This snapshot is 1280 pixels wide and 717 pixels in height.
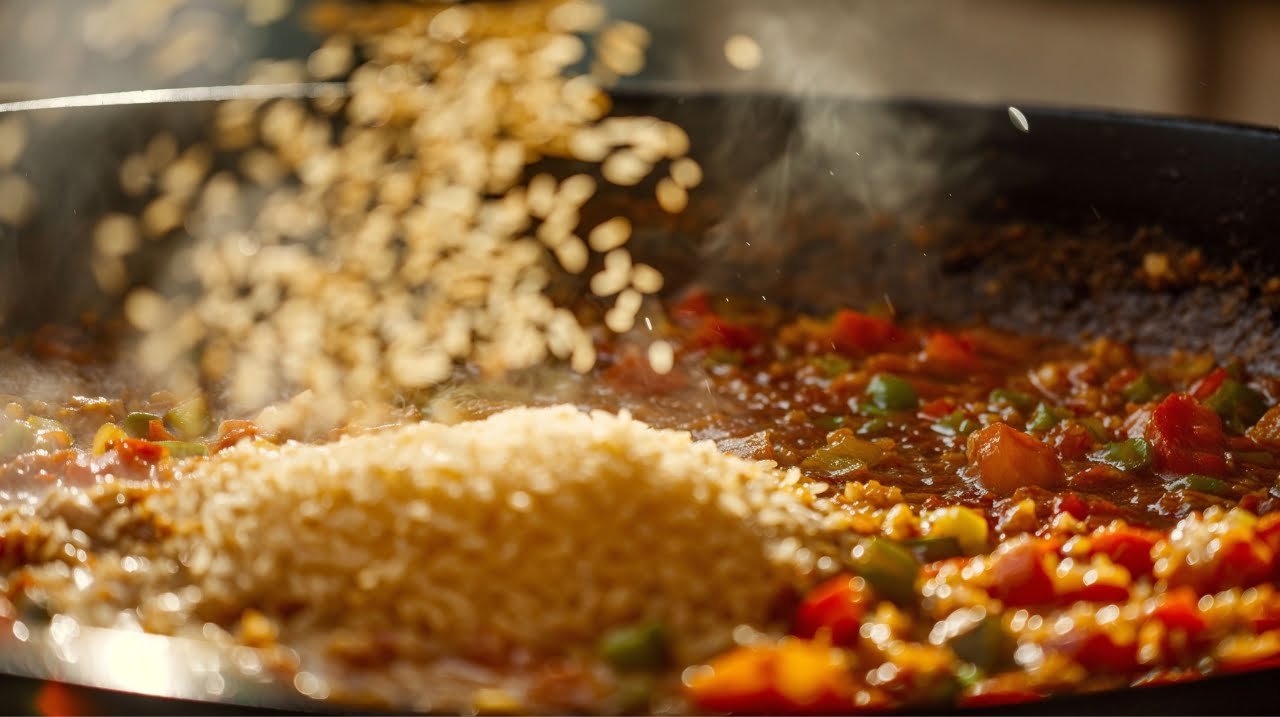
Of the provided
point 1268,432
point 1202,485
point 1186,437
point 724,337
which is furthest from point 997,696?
point 724,337

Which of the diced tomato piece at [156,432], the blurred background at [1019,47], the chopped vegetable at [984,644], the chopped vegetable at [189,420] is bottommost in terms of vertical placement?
the chopped vegetable at [984,644]

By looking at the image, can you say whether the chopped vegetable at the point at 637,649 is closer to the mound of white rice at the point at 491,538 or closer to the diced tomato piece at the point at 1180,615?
→ the mound of white rice at the point at 491,538

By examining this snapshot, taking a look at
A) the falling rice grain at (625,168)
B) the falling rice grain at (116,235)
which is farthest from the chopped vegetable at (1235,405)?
the falling rice grain at (116,235)

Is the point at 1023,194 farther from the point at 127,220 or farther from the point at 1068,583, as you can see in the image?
the point at 127,220

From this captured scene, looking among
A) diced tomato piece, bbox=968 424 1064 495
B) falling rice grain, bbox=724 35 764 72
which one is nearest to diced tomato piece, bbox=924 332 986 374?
diced tomato piece, bbox=968 424 1064 495

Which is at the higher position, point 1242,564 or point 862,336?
point 862,336

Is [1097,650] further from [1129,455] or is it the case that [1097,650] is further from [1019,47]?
[1019,47]
